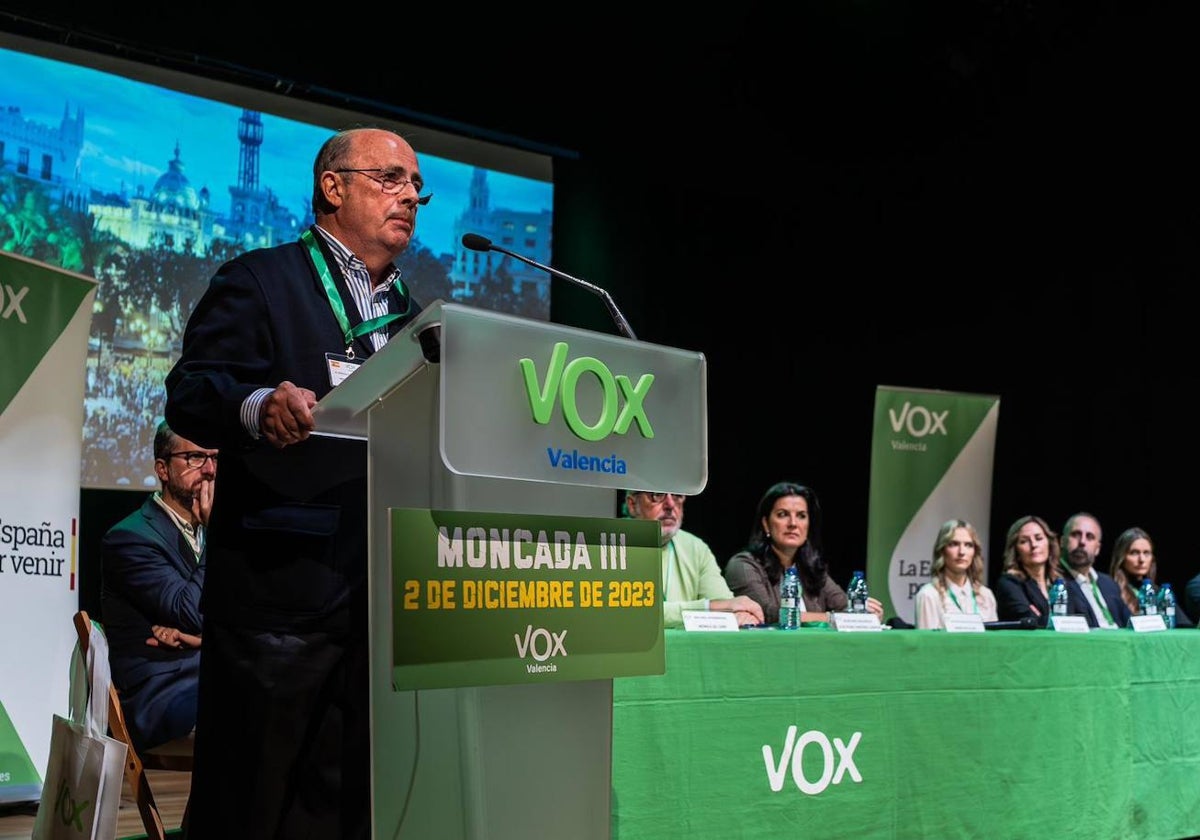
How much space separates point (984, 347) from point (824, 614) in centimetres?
363

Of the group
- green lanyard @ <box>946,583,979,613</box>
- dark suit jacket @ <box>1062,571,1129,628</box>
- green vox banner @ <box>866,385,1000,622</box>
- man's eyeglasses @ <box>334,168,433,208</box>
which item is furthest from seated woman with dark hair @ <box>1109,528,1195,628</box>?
man's eyeglasses @ <box>334,168,433,208</box>

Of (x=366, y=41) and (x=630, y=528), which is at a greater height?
(x=366, y=41)

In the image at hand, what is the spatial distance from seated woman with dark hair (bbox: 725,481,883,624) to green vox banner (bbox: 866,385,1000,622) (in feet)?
4.98

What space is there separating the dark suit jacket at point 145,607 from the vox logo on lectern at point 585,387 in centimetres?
217

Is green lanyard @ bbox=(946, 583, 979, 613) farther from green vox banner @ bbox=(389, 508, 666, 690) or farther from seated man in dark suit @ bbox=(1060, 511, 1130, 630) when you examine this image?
green vox banner @ bbox=(389, 508, 666, 690)

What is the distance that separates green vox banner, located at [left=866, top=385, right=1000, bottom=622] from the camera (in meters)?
5.73

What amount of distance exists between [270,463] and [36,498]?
226cm

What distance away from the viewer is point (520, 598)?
4.28 ft

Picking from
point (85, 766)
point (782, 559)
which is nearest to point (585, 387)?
point (85, 766)

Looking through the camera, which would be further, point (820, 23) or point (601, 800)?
point (820, 23)

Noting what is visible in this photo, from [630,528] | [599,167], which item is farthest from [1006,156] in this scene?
[630,528]

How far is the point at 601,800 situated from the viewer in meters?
1.41

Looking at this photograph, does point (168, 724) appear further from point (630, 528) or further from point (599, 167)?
point (599, 167)

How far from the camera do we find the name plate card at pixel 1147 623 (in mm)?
3531
